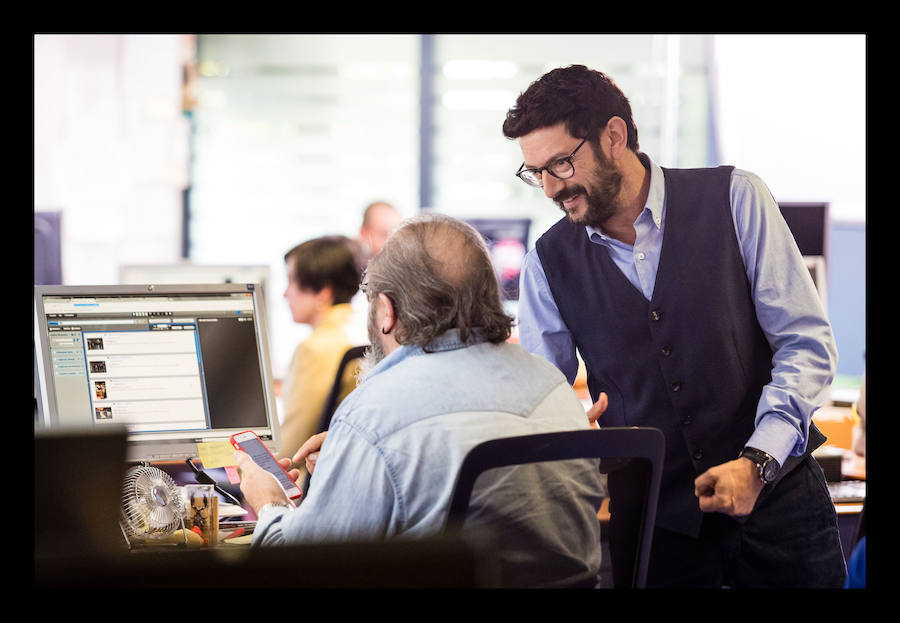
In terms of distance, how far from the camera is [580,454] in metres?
1.22

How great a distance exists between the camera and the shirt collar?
196cm

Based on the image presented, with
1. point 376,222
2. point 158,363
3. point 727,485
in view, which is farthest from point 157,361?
point 376,222

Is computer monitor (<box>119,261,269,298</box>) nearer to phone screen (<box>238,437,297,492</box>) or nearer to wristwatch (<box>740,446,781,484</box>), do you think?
phone screen (<box>238,437,297,492</box>)

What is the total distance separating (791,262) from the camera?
1851 millimetres

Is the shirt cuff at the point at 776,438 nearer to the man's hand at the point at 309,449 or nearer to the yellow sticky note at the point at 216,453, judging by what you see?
the man's hand at the point at 309,449

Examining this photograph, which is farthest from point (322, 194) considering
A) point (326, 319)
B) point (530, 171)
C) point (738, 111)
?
point (530, 171)

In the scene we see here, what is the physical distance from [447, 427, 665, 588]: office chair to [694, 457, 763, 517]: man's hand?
1.55 feet

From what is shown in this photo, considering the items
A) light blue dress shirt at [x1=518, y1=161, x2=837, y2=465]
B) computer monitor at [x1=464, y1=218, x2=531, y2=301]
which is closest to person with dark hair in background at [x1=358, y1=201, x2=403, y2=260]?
computer monitor at [x1=464, y1=218, x2=531, y2=301]

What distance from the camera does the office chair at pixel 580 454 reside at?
1169 mm

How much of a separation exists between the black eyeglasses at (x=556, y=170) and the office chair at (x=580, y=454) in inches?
33.1
